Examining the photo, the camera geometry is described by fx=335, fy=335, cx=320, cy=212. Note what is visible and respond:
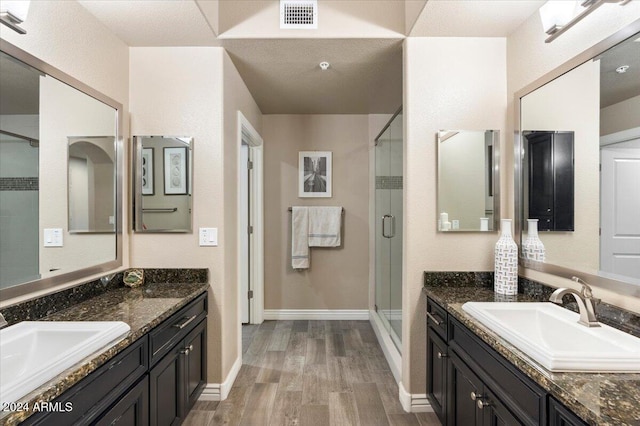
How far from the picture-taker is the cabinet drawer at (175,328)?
62.3 inches

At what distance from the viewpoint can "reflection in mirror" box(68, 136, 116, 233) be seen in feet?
5.91

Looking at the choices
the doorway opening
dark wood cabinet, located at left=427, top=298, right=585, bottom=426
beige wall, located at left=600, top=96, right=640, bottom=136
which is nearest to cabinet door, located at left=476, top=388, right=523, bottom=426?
dark wood cabinet, located at left=427, top=298, right=585, bottom=426

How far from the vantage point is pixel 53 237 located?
5.38 feet

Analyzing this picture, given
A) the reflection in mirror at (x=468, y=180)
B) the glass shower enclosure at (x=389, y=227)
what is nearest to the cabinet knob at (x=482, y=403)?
the reflection in mirror at (x=468, y=180)

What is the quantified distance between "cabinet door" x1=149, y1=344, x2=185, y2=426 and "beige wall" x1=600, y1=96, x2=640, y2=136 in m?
2.30

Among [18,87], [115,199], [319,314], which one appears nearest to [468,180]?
[115,199]

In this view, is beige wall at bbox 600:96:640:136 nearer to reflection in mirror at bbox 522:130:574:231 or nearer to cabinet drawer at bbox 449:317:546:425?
reflection in mirror at bbox 522:130:574:231

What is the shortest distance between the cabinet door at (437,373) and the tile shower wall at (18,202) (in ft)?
6.86

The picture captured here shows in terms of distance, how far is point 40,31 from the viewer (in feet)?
5.18

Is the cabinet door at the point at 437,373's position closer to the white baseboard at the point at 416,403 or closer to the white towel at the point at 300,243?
the white baseboard at the point at 416,403

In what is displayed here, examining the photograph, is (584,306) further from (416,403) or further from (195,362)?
(195,362)

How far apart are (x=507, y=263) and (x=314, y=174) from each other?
2462 mm

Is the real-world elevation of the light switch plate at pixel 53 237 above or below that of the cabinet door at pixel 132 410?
above

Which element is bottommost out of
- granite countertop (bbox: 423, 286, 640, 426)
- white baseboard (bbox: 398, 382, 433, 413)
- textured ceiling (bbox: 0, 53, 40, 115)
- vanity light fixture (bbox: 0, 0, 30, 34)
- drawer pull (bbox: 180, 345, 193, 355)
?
white baseboard (bbox: 398, 382, 433, 413)
